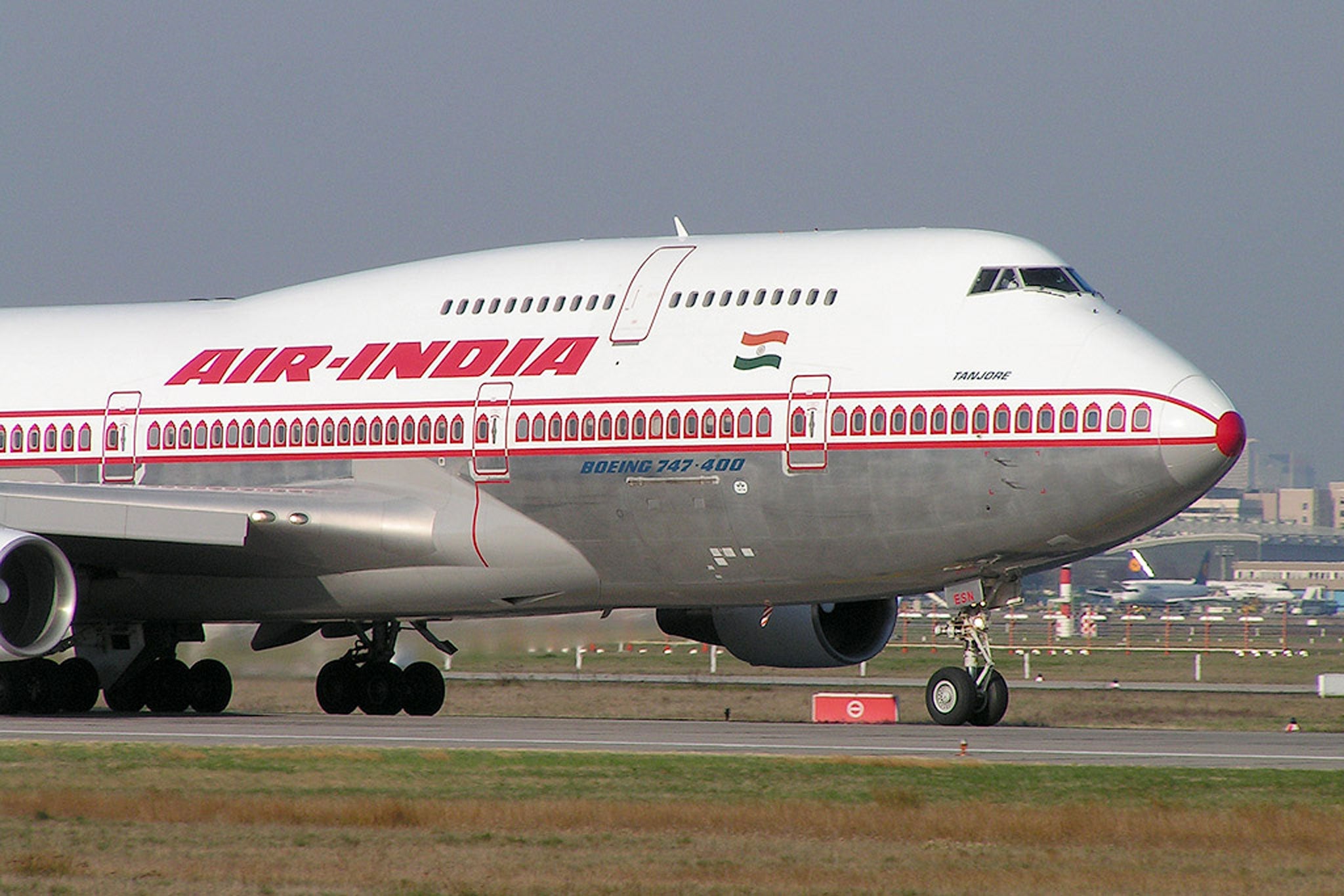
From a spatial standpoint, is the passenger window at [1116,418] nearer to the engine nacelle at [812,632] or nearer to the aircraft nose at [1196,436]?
the aircraft nose at [1196,436]

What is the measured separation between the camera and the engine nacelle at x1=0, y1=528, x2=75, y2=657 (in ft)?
81.8

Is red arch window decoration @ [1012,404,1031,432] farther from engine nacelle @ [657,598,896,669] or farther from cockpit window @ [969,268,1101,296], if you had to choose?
engine nacelle @ [657,598,896,669]

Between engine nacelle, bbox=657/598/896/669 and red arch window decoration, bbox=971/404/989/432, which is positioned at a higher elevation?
red arch window decoration, bbox=971/404/989/432

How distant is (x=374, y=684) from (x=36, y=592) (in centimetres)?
729

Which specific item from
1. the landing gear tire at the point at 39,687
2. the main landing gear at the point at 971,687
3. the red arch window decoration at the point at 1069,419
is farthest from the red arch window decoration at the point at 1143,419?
the landing gear tire at the point at 39,687

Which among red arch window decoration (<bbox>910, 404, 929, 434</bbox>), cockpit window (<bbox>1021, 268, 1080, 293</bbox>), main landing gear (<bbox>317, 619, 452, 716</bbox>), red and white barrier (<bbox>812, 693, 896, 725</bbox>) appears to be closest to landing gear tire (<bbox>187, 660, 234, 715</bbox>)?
main landing gear (<bbox>317, 619, 452, 716</bbox>)

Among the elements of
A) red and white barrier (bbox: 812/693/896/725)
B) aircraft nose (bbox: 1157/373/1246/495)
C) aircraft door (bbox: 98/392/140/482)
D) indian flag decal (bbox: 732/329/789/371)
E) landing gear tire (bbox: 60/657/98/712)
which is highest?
indian flag decal (bbox: 732/329/789/371)

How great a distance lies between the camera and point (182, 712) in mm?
31172

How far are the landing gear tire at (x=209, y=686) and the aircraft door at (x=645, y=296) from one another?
960 cm

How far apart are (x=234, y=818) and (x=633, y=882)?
404cm

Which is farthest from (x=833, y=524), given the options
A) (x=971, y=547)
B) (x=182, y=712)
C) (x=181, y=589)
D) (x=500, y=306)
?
(x=182, y=712)

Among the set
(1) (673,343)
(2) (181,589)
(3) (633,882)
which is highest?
(1) (673,343)

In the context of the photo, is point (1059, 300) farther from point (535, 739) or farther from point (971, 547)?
point (535, 739)

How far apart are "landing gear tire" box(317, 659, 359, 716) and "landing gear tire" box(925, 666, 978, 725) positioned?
1056 cm
